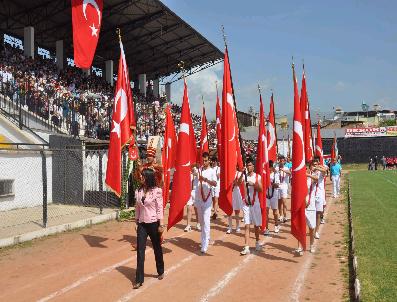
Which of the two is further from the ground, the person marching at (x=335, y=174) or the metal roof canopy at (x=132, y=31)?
the metal roof canopy at (x=132, y=31)

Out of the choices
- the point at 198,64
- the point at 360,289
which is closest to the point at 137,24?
the point at 198,64

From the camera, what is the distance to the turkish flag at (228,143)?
8.58m

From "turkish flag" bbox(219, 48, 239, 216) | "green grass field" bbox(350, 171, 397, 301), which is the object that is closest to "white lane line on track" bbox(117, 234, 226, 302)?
"turkish flag" bbox(219, 48, 239, 216)

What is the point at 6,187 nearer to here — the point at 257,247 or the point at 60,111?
the point at 60,111

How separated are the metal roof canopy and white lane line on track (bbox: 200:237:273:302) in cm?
2021

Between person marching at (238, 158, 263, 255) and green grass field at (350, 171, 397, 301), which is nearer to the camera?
green grass field at (350, 171, 397, 301)

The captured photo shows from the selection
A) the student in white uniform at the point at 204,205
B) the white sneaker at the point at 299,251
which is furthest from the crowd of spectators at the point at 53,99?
the white sneaker at the point at 299,251

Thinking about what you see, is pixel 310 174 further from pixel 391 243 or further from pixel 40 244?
pixel 40 244

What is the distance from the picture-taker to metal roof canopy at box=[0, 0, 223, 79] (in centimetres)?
2527

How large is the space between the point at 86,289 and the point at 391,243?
251 inches

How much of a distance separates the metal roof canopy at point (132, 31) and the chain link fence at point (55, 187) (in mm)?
11999

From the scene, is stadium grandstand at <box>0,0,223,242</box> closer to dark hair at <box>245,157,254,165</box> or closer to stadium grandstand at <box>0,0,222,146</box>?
stadium grandstand at <box>0,0,222,146</box>

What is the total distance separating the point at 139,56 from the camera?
3569 cm

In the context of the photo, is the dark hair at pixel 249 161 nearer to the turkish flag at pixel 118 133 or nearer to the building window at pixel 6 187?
the turkish flag at pixel 118 133
